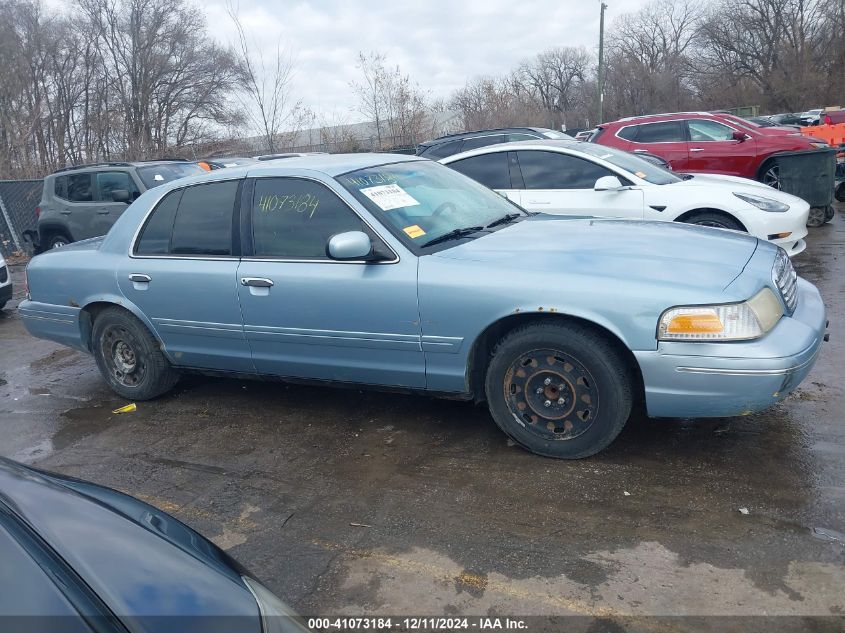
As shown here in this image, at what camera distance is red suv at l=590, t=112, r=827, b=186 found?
10812 mm

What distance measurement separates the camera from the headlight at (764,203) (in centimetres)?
712

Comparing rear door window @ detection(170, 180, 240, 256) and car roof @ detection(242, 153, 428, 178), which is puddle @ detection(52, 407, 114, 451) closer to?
rear door window @ detection(170, 180, 240, 256)

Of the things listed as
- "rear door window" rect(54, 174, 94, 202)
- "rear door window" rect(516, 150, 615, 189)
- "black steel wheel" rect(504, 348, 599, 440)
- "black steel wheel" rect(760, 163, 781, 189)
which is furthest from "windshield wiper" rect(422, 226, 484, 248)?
"rear door window" rect(54, 174, 94, 202)

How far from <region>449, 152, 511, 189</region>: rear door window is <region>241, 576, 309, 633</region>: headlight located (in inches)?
242

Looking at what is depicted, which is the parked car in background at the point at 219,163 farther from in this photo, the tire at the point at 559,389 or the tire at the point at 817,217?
the tire at the point at 817,217

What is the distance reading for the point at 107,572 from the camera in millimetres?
1595

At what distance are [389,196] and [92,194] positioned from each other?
8379 mm

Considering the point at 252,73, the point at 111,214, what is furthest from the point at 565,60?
the point at 111,214

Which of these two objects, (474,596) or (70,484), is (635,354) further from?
(70,484)

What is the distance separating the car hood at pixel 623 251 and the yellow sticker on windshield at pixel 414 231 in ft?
0.68

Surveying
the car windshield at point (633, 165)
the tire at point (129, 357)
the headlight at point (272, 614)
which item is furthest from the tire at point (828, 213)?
the headlight at point (272, 614)

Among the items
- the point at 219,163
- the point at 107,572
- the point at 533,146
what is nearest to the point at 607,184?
the point at 533,146

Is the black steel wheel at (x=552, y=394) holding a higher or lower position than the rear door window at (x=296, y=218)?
lower

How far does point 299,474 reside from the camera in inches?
156
